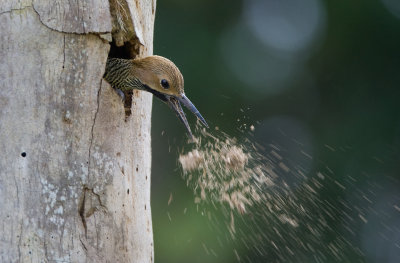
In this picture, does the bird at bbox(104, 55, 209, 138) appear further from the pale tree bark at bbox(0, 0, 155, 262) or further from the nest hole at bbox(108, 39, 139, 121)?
the pale tree bark at bbox(0, 0, 155, 262)

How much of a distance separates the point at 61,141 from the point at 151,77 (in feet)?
2.07

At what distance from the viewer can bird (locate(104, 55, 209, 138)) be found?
3521 mm

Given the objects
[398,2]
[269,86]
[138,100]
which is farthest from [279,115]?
[138,100]

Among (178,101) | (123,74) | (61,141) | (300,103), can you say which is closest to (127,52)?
(123,74)

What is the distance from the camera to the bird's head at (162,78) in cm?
353

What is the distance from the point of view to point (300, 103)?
28.8ft

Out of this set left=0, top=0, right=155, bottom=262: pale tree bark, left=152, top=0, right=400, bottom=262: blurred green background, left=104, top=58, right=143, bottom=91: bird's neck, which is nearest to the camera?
left=0, top=0, right=155, bottom=262: pale tree bark

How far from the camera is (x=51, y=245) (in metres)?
3.01

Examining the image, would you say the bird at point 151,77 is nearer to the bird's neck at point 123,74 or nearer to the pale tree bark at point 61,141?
the bird's neck at point 123,74

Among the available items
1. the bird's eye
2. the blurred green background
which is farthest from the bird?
the blurred green background

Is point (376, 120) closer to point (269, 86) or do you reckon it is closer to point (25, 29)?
point (269, 86)

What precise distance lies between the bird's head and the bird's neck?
15 millimetres

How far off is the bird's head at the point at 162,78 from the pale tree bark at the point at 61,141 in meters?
0.31

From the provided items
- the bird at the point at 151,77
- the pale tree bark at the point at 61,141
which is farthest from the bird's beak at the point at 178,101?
the pale tree bark at the point at 61,141
